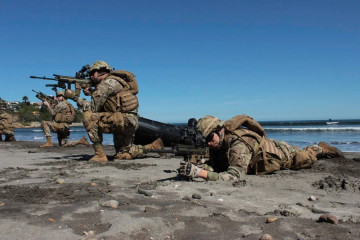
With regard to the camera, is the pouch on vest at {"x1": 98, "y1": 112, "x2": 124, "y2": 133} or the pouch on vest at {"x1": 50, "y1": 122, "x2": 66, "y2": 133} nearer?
the pouch on vest at {"x1": 98, "y1": 112, "x2": 124, "y2": 133}

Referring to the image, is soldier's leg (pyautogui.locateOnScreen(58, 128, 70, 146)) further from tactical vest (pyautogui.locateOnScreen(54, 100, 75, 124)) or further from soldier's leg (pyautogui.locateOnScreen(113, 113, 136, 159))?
soldier's leg (pyautogui.locateOnScreen(113, 113, 136, 159))

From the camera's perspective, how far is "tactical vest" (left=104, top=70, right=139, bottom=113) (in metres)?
7.29

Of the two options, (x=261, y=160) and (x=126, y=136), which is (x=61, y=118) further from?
(x=261, y=160)

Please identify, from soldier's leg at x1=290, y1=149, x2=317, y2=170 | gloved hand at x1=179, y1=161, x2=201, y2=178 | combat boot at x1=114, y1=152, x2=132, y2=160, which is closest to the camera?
gloved hand at x1=179, y1=161, x2=201, y2=178

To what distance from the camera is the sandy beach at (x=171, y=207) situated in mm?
2564

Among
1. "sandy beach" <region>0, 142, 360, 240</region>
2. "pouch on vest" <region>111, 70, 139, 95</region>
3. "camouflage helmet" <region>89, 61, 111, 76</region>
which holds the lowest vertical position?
"sandy beach" <region>0, 142, 360, 240</region>

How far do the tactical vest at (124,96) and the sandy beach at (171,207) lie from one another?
2.26m

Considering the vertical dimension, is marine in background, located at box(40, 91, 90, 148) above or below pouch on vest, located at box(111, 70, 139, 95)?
below

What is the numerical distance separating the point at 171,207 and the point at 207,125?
5.82 feet

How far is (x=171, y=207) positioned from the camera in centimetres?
323

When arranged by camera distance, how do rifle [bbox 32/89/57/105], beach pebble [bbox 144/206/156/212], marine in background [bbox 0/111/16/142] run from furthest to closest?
1. marine in background [bbox 0/111/16/142]
2. rifle [bbox 32/89/57/105]
3. beach pebble [bbox 144/206/156/212]

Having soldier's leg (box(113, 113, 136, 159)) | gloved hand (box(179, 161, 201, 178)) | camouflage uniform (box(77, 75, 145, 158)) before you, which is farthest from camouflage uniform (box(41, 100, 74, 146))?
gloved hand (box(179, 161, 201, 178))

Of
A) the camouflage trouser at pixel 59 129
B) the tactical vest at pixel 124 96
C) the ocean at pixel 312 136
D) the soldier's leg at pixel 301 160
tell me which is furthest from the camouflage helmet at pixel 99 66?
the ocean at pixel 312 136

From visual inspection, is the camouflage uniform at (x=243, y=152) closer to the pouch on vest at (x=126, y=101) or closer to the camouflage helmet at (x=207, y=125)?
the camouflage helmet at (x=207, y=125)
